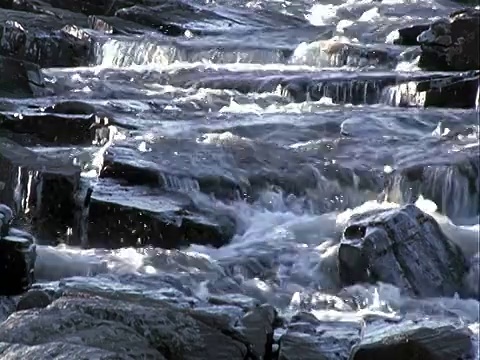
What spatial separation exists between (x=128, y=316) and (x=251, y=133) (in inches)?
256

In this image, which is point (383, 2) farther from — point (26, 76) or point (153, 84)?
point (26, 76)

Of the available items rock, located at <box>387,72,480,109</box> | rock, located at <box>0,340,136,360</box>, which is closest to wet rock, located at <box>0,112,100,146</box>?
rock, located at <box>387,72,480,109</box>

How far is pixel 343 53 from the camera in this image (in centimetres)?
1484

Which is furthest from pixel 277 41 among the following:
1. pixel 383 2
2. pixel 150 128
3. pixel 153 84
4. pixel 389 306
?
pixel 389 306

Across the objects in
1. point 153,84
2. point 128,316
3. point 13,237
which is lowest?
point 153,84

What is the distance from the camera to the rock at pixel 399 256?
255 inches

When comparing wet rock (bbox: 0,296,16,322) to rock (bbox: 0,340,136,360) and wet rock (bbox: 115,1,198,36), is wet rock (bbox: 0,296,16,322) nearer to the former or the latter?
rock (bbox: 0,340,136,360)

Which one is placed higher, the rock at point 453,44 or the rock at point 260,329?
the rock at point 260,329

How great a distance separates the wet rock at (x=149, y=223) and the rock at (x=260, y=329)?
2.66 metres

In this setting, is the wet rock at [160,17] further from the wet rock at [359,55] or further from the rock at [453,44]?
the rock at [453,44]

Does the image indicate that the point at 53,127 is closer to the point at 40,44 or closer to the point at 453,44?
the point at 40,44

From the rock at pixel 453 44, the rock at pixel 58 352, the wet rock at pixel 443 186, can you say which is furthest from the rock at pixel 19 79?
the rock at pixel 58 352

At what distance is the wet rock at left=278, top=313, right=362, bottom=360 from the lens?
4309 mm

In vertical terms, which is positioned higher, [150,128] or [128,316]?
[128,316]
